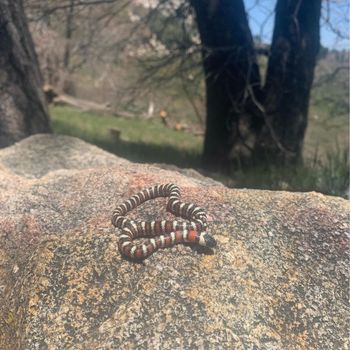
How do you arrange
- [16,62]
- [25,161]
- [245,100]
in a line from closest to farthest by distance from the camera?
[25,161], [16,62], [245,100]

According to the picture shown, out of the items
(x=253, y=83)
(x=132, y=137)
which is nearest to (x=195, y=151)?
(x=253, y=83)

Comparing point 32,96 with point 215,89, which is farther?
point 215,89

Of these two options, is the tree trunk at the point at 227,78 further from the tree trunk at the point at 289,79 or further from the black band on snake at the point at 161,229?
the black band on snake at the point at 161,229

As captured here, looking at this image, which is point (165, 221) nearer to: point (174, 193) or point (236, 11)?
point (174, 193)

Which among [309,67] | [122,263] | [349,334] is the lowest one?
[349,334]

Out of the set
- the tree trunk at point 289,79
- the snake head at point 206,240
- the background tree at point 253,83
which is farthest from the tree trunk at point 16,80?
the snake head at point 206,240

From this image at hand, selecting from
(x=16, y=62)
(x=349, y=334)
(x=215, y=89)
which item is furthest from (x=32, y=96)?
(x=349, y=334)
